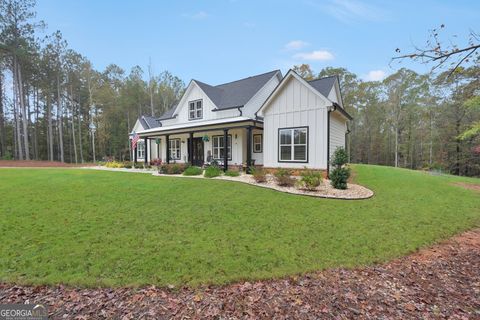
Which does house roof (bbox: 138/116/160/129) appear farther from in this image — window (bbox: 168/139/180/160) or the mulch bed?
the mulch bed

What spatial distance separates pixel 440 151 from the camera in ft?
88.1

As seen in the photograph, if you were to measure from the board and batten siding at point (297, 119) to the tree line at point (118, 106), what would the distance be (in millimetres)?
20790

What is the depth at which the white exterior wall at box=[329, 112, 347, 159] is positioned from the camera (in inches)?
474

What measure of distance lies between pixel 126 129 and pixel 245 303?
1684 inches

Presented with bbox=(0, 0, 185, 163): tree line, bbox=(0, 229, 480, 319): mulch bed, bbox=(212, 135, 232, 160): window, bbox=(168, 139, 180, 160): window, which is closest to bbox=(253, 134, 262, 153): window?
bbox=(212, 135, 232, 160): window

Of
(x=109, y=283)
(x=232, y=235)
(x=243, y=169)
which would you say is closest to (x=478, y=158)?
(x=243, y=169)

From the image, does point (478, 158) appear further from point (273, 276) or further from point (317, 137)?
point (273, 276)

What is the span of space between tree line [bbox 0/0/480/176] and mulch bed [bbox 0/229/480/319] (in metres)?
27.7

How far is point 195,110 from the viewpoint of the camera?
1925 cm

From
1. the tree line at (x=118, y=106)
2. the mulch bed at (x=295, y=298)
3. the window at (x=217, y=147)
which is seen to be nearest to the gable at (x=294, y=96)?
the window at (x=217, y=147)

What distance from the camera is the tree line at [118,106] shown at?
84.7 feet

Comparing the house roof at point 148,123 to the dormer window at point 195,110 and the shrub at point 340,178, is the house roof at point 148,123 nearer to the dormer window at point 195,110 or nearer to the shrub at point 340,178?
the dormer window at point 195,110

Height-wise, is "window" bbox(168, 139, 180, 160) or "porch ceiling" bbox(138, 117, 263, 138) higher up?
"porch ceiling" bbox(138, 117, 263, 138)

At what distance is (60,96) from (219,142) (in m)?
31.2
